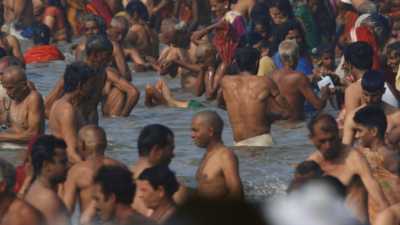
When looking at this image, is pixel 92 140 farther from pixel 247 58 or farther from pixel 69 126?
pixel 247 58

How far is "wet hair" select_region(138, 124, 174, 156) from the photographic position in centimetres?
1072

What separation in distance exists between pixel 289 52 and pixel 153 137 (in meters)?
5.57

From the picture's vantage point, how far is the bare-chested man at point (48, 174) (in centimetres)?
973

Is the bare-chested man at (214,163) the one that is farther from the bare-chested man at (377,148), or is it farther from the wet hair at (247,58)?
the wet hair at (247,58)

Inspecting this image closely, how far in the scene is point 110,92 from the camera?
17172 mm

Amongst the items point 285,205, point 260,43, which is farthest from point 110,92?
point 285,205

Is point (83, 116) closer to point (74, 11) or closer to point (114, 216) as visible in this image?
point (114, 216)

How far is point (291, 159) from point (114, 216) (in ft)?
19.0

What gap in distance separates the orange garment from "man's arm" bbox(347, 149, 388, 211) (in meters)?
11.5

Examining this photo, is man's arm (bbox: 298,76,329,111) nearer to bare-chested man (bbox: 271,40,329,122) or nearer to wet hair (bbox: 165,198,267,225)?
bare-chested man (bbox: 271,40,329,122)

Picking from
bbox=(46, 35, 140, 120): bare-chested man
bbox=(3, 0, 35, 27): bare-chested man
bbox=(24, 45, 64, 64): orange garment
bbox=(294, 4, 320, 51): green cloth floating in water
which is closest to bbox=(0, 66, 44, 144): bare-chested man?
bbox=(46, 35, 140, 120): bare-chested man

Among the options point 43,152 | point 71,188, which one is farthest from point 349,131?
point 43,152

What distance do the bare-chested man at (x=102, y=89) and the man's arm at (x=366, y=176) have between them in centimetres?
320

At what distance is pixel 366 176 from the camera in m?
10.5
